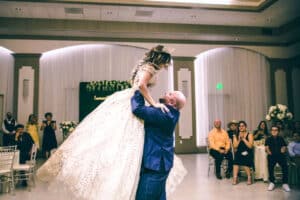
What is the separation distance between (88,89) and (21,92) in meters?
2.21

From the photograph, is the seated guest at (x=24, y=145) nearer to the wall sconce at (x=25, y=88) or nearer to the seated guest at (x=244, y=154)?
the seated guest at (x=244, y=154)

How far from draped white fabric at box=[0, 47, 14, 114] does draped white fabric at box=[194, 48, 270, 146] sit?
655 cm

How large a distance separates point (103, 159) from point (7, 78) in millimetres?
9048

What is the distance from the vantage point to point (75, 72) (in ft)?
34.2

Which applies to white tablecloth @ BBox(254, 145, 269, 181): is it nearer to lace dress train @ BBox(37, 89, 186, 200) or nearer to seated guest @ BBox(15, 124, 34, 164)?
lace dress train @ BBox(37, 89, 186, 200)

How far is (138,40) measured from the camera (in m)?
10.6

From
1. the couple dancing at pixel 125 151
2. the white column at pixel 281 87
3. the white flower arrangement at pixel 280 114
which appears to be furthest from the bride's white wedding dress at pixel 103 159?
the white column at pixel 281 87

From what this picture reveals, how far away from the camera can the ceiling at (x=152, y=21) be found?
8.22m

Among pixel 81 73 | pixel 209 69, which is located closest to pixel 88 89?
pixel 81 73

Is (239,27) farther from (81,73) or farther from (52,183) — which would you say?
(52,183)

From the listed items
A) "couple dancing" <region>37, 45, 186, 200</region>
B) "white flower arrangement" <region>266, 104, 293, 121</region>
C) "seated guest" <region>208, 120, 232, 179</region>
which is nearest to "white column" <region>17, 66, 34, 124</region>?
"seated guest" <region>208, 120, 232, 179</region>

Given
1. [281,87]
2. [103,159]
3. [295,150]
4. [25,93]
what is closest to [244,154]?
[295,150]

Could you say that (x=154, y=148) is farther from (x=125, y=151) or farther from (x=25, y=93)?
(x=25, y=93)

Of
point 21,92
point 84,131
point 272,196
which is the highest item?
point 21,92
